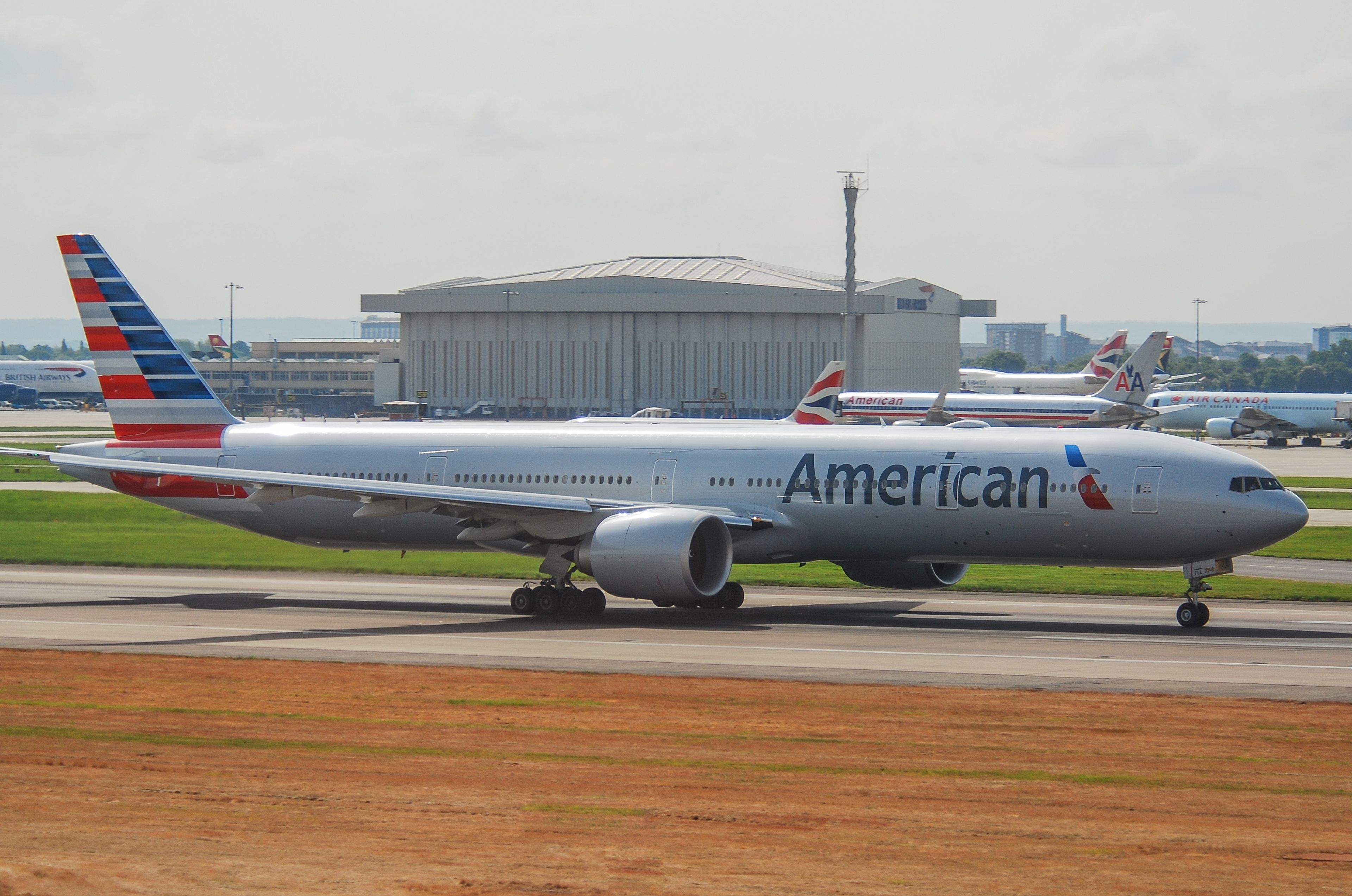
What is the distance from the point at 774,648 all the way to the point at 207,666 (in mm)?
9590

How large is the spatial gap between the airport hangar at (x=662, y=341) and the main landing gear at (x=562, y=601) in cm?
11666

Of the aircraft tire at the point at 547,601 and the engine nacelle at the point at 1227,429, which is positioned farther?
the engine nacelle at the point at 1227,429

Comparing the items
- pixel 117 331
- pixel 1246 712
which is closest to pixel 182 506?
pixel 117 331

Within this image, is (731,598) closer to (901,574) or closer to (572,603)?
(572,603)

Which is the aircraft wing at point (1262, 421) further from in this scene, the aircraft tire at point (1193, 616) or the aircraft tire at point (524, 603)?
the aircraft tire at point (524, 603)

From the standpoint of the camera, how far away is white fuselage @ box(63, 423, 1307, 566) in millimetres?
30359

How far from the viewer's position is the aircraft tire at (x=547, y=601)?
3259 cm

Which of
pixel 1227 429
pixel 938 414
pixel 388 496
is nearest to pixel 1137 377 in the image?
pixel 938 414

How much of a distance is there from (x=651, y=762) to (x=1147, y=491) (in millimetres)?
16018

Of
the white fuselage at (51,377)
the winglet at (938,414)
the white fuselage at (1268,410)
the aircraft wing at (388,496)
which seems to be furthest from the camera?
the white fuselage at (51,377)

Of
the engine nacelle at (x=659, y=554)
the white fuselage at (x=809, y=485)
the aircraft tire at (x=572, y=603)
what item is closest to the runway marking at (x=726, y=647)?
the engine nacelle at (x=659, y=554)

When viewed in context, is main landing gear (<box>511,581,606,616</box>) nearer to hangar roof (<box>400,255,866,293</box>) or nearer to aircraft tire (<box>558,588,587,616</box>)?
aircraft tire (<box>558,588,587,616</box>)

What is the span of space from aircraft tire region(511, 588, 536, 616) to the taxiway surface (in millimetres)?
316

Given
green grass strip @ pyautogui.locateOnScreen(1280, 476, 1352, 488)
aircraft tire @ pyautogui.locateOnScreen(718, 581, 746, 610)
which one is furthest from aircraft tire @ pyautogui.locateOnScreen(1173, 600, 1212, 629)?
green grass strip @ pyautogui.locateOnScreen(1280, 476, 1352, 488)
